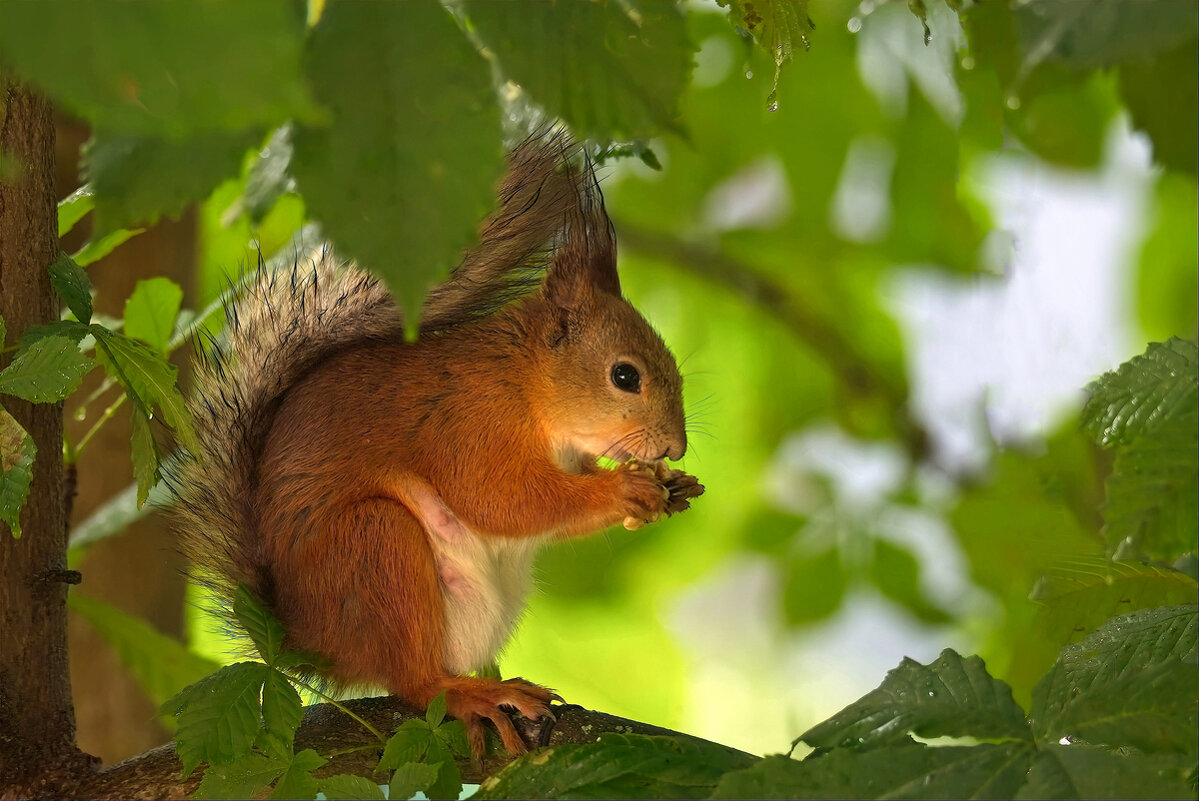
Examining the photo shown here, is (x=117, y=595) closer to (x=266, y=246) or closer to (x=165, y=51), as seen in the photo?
(x=266, y=246)

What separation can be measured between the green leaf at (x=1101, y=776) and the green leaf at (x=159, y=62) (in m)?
0.41

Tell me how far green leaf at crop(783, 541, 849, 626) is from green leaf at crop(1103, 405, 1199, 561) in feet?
3.19

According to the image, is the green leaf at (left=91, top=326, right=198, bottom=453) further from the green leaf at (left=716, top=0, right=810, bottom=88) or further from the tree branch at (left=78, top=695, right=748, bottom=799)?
the green leaf at (left=716, top=0, right=810, bottom=88)

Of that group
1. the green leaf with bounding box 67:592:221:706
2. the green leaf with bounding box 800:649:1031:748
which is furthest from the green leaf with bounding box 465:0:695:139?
the green leaf with bounding box 67:592:221:706

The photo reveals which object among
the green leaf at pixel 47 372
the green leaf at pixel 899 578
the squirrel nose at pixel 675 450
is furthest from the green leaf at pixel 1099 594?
the green leaf at pixel 899 578

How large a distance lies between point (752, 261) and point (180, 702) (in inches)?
56.9

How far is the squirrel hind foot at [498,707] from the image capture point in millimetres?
929

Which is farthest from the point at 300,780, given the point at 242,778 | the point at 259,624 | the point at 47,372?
the point at 47,372

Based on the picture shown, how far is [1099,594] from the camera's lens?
32.3 inches

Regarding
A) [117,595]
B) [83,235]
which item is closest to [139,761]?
[117,595]

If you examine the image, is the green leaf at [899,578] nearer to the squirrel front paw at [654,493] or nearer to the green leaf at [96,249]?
the squirrel front paw at [654,493]

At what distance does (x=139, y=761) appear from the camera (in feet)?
2.87

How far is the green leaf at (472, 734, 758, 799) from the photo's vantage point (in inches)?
25.0

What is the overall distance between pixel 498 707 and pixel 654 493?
1.05 ft
